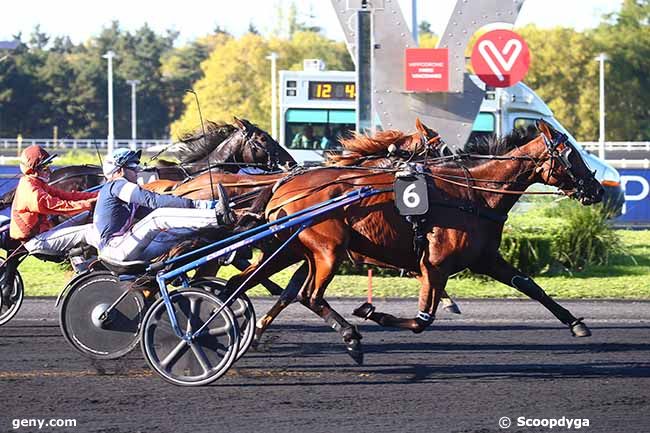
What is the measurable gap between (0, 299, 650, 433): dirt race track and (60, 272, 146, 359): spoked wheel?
0.54ft

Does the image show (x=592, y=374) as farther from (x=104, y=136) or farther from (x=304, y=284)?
(x=104, y=136)

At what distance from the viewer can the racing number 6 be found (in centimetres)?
764

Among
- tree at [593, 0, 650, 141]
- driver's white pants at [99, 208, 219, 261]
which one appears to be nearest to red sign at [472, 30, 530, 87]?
driver's white pants at [99, 208, 219, 261]

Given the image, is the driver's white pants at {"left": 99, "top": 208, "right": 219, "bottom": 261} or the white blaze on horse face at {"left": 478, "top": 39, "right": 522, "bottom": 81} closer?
the driver's white pants at {"left": 99, "top": 208, "right": 219, "bottom": 261}

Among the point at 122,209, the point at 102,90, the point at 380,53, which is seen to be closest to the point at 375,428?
the point at 122,209

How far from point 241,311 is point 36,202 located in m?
2.05

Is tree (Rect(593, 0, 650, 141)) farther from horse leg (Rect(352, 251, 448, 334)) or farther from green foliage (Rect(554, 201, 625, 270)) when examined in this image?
horse leg (Rect(352, 251, 448, 334))

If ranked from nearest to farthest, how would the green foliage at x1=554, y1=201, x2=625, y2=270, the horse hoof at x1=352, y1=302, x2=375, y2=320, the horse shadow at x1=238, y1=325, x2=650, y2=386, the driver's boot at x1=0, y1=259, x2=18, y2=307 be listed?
the horse shadow at x1=238, y1=325, x2=650, y2=386 → the horse hoof at x1=352, y1=302, x2=375, y2=320 → the driver's boot at x1=0, y1=259, x2=18, y2=307 → the green foliage at x1=554, y1=201, x2=625, y2=270

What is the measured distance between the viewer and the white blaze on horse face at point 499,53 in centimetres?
1226

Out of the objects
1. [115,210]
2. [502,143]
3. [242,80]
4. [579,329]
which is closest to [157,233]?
[115,210]

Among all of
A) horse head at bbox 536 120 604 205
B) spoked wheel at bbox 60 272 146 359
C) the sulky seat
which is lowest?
spoked wheel at bbox 60 272 146 359

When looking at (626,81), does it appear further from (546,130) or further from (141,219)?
(141,219)

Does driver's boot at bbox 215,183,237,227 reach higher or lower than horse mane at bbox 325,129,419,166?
lower

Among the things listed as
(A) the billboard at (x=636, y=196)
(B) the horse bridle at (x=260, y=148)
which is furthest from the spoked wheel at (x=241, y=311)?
(A) the billboard at (x=636, y=196)
